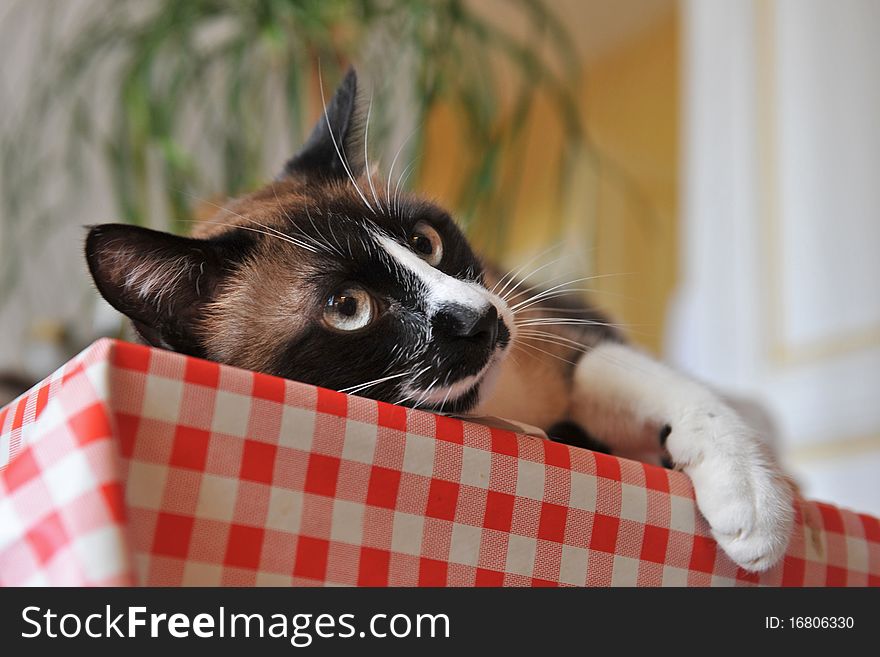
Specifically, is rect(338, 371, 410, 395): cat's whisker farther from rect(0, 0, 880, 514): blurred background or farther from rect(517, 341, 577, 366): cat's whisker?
rect(0, 0, 880, 514): blurred background

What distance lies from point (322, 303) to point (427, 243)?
141mm

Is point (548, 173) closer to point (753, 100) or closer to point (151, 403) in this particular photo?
point (753, 100)

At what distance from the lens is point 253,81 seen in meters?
1.60

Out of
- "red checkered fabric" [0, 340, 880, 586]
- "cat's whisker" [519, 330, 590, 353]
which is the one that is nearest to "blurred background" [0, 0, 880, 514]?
"cat's whisker" [519, 330, 590, 353]

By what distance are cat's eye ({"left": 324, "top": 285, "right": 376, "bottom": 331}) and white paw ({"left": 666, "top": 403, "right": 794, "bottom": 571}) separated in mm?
301

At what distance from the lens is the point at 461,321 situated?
0.67 metres

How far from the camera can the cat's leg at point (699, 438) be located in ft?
2.06

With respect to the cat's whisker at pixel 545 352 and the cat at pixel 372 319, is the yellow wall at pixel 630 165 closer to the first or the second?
the cat's whisker at pixel 545 352

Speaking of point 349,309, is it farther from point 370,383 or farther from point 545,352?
point 545,352

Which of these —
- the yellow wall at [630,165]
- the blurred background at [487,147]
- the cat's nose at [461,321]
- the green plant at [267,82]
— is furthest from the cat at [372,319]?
the yellow wall at [630,165]

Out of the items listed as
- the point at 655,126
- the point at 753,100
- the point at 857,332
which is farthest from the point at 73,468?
the point at 655,126

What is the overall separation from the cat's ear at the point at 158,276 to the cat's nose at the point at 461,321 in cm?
20

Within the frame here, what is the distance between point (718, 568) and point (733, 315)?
1.71 meters

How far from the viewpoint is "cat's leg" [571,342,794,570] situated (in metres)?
0.63
